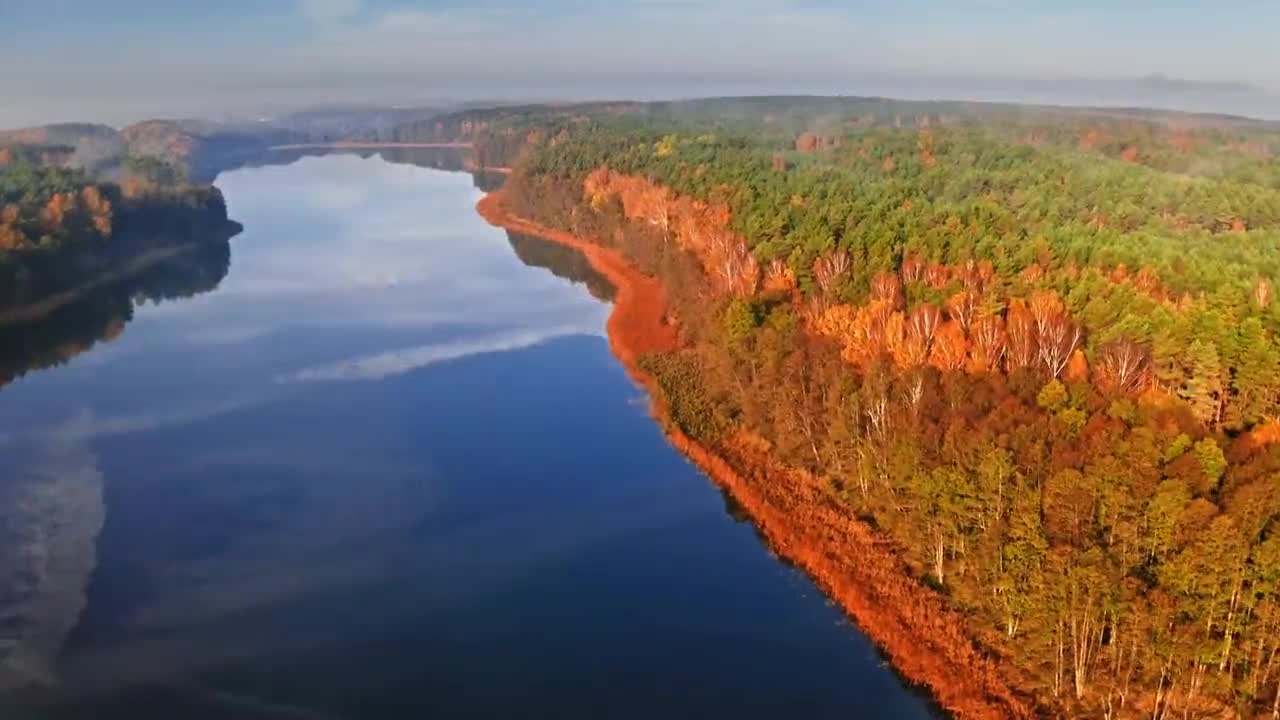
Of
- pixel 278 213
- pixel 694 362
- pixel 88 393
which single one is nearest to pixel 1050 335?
pixel 694 362

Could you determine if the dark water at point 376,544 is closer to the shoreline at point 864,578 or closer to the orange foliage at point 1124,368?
the shoreline at point 864,578

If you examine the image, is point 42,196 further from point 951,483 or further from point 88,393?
point 951,483

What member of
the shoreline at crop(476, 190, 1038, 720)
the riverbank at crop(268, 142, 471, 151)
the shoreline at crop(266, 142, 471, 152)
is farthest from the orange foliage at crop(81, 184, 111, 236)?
the shoreline at crop(266, 142, 471, 152)

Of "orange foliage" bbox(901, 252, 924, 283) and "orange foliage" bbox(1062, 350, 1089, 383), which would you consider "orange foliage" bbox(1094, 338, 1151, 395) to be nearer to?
"orange foliage" bbox(1062, 350, 1089, 383)

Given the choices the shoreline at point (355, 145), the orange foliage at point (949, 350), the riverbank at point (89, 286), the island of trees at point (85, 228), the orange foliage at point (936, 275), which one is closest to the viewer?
the orange foliage at point (949, 350)

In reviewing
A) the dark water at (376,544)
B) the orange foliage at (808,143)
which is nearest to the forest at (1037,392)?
the dark water at (376,544)

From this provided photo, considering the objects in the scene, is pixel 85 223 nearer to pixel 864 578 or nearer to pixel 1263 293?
pixel 864 578

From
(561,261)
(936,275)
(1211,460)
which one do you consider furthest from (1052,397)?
(561,261)
